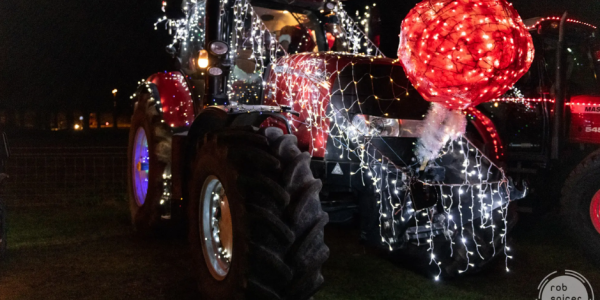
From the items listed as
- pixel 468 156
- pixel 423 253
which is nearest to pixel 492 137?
pixel 468 156

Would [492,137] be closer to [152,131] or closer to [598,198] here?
[598,198]

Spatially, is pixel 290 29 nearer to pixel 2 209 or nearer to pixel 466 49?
pixel 466 49

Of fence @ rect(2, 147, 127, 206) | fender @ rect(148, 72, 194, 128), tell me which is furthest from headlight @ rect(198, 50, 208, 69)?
fence @ rect(2, 147, 127, 206)

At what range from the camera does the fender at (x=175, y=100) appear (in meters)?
5.07

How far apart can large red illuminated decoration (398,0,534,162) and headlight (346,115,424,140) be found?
0.92m

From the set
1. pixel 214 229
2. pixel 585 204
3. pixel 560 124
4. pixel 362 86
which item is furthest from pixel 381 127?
pixel 560 124

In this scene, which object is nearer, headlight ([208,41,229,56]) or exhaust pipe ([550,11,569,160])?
headlight ([208,41,229,56])

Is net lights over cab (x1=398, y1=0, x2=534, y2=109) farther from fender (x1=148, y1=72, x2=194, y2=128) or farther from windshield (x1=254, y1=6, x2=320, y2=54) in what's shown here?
fender (x1=148, y1=72, x2=194, y2=128)

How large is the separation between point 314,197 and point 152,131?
2577mm

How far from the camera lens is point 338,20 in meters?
5.78

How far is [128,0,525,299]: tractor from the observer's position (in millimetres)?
3158

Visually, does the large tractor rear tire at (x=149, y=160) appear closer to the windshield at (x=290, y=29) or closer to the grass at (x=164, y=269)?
the grass at (x=164, y=269)

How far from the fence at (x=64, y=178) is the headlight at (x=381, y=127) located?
5.87 metres

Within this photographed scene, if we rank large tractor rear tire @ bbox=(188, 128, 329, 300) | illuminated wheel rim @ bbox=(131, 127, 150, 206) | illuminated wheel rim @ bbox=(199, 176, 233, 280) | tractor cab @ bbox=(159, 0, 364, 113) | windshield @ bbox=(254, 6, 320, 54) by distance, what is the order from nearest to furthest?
large tractor rear tire @ bbox=(188, 128, 329, 300)
illuminated wheel rim @ bbox=(199, 176, 233, 280)
tractor cab @ bbox=(159, 0, 364, 113)
windshield @ bbox=(254, 6, 320, 54)
illuminated wheel rim @ bbox=(131, 127, 150, 206)
